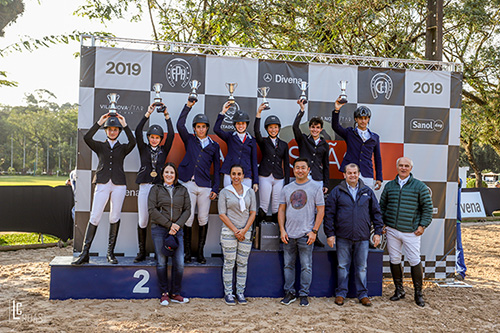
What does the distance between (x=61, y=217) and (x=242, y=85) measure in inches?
172

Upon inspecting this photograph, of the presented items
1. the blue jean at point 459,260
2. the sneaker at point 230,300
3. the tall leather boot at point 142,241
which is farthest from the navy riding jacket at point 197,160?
the blue jean at point 459,260

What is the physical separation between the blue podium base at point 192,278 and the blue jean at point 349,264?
0.60ft

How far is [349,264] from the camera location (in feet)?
13.6

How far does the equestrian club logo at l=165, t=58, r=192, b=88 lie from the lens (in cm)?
484

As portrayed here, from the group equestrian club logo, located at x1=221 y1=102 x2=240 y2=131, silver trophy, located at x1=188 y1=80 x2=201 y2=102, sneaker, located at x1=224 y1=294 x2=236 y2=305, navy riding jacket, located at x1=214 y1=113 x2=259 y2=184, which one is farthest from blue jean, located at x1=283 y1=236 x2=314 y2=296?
silver trophy, located at x1=188 y1=80 x2=201 y2=102

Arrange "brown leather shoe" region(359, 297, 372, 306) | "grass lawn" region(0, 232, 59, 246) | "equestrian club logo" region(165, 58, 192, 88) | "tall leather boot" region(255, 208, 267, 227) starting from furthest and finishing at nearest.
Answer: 1. "grass lawn" region(0, 232, 59, 246)
2. "equestrian club logo" region(165, 58, 192, 88)
3. "tall leather boot" region(255, 208, 267, 227)
4. "brown leather shoe" region(359, 297, 372, 306)

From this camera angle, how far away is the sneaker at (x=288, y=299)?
400 cm

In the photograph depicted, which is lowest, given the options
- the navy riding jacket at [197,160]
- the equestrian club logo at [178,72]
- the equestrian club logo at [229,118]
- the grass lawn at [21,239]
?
the grass lawn at [21,239]

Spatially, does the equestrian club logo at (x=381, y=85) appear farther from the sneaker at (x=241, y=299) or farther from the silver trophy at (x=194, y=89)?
the sneaker at (x=241, y=299)

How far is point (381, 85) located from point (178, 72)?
2802 millimetres

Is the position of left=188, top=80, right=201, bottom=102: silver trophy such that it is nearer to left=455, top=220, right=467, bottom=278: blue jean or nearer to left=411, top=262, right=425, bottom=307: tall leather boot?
left=411, top=262, right=425, bottom=307: tall leather boot

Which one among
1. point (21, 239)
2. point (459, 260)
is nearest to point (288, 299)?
point (459, 260)

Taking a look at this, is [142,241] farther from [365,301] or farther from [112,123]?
[365,301]

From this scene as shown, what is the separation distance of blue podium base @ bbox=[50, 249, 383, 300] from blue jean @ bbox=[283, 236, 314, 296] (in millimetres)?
167
